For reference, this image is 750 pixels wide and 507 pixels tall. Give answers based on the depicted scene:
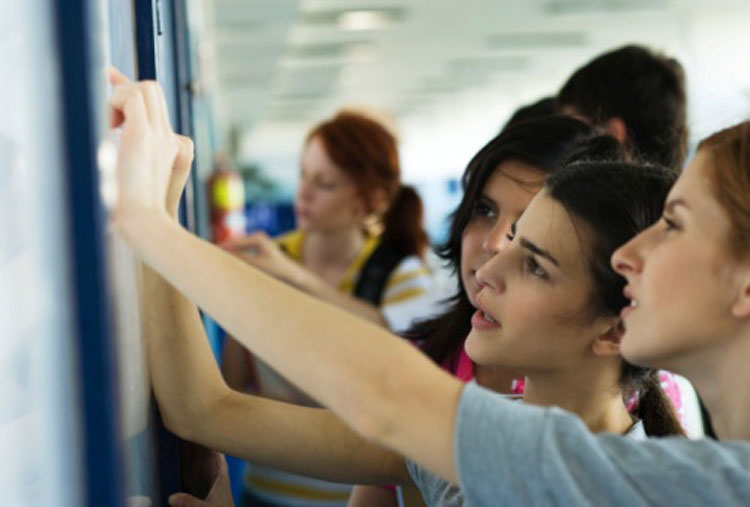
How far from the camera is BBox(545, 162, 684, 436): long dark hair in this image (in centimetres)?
121

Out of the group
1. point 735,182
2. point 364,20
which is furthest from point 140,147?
point 364,20

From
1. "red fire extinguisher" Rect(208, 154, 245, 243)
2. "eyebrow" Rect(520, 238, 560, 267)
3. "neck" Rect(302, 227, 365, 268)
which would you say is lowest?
"red fire extinguisher" Rect(208, 154, 245, 243)

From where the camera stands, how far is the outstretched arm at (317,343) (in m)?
0.87

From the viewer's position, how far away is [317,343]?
2.86 feet

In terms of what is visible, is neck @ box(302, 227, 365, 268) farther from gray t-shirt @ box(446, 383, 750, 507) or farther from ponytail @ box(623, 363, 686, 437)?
gray t-shirt @ box(446, 383, 750, 507)

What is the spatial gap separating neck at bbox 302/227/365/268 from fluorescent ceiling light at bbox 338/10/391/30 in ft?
19.5

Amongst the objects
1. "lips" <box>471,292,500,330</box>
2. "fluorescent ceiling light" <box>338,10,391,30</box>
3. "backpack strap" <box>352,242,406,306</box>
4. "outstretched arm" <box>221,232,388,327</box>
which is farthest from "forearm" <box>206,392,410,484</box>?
"fluorescent ceiling light" <box>338,10,391,30</box>

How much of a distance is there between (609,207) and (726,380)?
0.31 metres

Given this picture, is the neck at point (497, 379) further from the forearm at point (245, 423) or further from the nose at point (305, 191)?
Result: the nose at point (305, 191)

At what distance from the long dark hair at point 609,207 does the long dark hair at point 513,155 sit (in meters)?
0.31

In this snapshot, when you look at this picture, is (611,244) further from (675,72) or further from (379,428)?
(675,72)

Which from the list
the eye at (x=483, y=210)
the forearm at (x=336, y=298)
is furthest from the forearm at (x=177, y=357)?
the forearm at (x=336, y=298)

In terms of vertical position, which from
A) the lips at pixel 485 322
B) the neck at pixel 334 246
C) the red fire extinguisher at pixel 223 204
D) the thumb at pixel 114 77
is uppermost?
the thumb at pixel 114 77

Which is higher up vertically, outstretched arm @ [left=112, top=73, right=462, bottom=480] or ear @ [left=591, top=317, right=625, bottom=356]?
outstretched arm @ [left=112, top=73, right=462, bottom=480]
